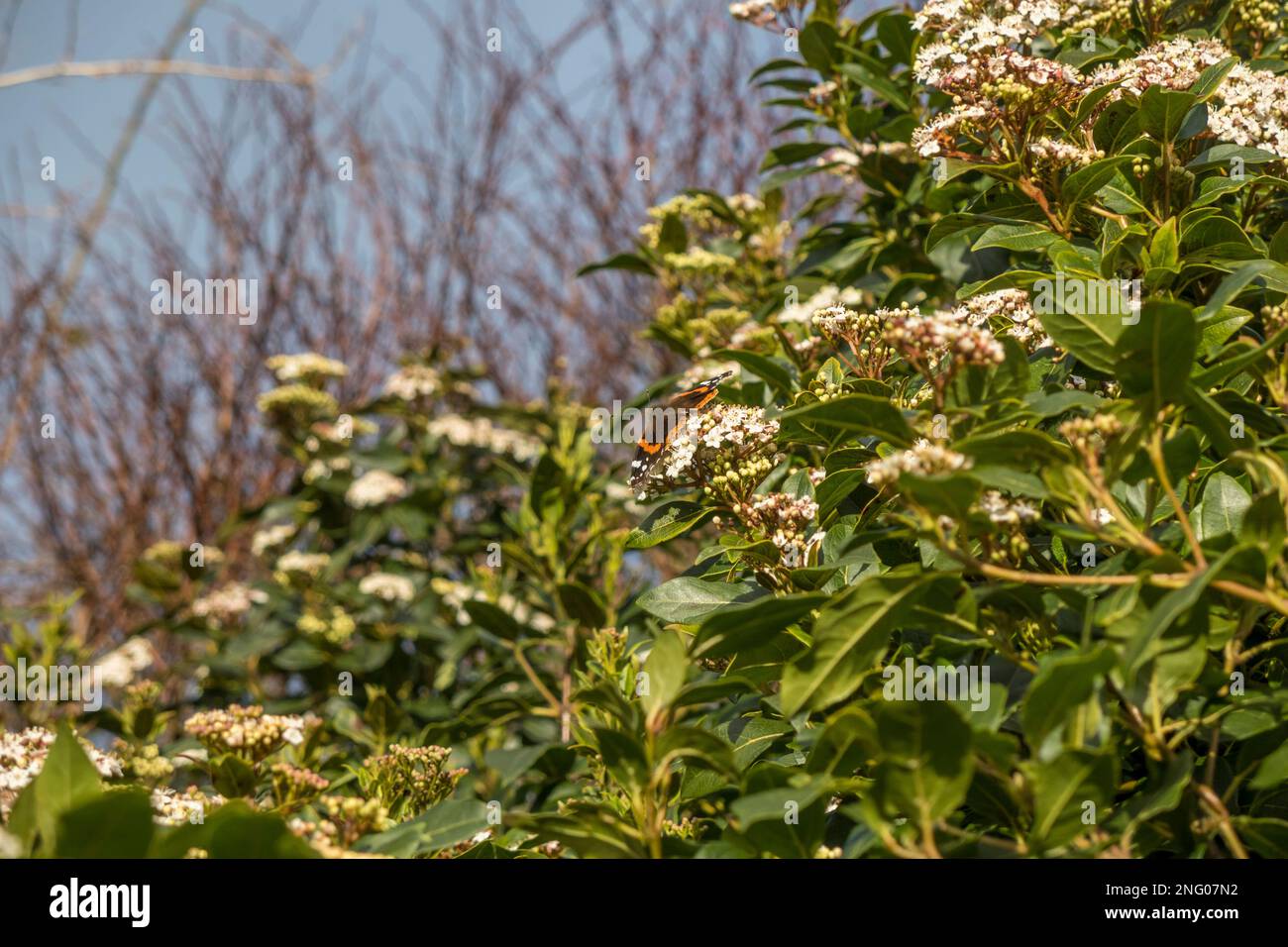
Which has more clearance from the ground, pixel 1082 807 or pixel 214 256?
pixel 214 256

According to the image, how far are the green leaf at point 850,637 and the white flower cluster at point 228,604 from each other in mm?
3079

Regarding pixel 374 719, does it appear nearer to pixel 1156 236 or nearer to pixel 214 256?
pixel 1156 236

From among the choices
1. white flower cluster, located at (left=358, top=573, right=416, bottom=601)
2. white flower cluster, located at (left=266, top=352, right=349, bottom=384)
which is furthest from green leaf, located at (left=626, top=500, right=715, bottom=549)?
white flower cluster, located at (left=266, top=352, right=349, bottom=384)

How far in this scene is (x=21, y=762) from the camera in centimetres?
159

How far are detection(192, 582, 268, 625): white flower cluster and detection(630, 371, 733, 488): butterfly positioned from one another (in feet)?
7.34

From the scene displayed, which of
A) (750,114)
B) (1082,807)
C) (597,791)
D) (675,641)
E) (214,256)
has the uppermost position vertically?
(750,114)

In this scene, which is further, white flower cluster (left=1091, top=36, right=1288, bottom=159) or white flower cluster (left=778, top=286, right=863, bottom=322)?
white flower cluster (left=778, top=286, right=863, bottom=322)

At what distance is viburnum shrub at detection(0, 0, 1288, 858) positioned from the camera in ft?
3.51

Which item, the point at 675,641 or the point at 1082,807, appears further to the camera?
the point at 675,641

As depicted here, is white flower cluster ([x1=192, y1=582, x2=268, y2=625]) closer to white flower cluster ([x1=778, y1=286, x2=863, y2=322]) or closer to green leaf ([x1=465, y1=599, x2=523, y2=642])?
green leaf ([x1=465, y1=599, x2=523, y2=642])
